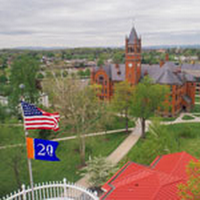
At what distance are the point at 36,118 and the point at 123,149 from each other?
21.7 meters

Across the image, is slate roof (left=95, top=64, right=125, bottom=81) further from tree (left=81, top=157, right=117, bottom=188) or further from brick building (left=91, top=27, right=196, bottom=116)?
tree (left=81, top=157, right=117, bottom=188)

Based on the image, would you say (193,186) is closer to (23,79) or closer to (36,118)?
(36,118)

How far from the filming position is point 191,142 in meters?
30.8

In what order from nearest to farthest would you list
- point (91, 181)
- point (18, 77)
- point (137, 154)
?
point (91, 181)
point (137, 154)
point (18, 77)

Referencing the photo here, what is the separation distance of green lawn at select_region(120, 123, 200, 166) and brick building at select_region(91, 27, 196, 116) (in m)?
8.01

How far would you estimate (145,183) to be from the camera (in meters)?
12.9

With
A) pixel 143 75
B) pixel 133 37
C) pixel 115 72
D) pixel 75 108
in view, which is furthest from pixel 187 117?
pixel 75 108

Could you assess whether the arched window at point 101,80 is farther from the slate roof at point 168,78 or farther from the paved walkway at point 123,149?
the paved walkway at point 123,149

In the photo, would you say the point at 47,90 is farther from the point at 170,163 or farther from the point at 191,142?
the point at 170,163

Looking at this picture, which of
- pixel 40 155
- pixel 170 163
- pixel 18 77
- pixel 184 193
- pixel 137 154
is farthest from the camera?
pixel 18 77

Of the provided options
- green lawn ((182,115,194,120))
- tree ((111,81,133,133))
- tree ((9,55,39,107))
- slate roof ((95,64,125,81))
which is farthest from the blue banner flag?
slate roof ((95,64,125,81))

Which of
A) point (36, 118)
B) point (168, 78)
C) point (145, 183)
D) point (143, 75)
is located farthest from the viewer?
point (143, 75)

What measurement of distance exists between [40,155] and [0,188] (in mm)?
14216

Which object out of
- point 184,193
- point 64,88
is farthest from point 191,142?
point 184,193
